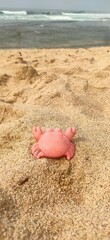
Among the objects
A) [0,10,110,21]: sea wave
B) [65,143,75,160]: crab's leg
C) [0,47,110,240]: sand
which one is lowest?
[0,10,110,21]: sea wave

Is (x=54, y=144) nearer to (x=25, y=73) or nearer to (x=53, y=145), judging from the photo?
(x=53, y=145)

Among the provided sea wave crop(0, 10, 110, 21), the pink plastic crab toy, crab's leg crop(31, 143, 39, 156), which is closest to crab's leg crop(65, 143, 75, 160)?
the pink plastic crab toy

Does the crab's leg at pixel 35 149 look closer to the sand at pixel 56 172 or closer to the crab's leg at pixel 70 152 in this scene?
the sand at pixel 56 172

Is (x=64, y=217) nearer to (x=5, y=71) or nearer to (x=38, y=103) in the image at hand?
(x=38, y=103)

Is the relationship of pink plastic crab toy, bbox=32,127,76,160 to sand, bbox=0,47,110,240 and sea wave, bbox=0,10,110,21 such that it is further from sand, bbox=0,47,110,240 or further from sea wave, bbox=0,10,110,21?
sea wave, bbox=0,10,110,21

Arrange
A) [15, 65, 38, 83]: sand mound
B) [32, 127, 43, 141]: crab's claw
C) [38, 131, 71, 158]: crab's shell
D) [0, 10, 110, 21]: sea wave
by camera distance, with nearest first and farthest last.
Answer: [38, 131, 71, 158]: crab's shell, [32, 127, 43, 141]: crab's claw, [15, 65, 38, 83]: sand mound, [0, 10, 110, 21]: sea wave

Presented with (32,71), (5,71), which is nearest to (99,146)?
(32,71)

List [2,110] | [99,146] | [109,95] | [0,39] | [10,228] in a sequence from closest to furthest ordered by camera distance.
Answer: [10,228]
[99,146]
[2,110]
[109,95]
[0,39]
